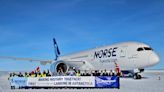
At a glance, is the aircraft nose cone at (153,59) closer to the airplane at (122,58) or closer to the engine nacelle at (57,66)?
the airplane at (122,58)

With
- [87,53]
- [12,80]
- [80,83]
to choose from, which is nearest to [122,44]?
[87,53]

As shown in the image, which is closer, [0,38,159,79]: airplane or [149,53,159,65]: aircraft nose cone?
[149,53,159,65]: aircraft nose cone

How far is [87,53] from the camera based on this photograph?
117ft

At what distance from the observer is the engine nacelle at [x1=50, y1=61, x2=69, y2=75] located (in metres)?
36.1

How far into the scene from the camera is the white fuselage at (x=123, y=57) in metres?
25.4

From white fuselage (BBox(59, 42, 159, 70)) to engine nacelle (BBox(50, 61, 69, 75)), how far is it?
475cm

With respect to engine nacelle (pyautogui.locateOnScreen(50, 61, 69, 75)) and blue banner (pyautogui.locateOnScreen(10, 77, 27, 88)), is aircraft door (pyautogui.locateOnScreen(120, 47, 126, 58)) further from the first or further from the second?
blue banner (pyautogui.locateOnScreen(10, 77, 27, 88))

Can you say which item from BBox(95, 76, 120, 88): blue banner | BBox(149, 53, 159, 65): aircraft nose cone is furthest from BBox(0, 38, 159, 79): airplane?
BBox(95, 76, 120, 88): blue banner

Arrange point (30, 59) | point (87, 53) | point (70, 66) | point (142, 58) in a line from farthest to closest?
point (30, 59)
point (70, 66)
point (87, 53)
point (142, 58)

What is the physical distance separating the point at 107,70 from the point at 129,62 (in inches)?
186

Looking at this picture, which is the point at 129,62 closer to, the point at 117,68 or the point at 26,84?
the point at 117,68

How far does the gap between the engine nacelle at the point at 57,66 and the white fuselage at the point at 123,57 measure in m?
4.75

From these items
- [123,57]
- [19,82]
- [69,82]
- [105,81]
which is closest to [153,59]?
[123,57]

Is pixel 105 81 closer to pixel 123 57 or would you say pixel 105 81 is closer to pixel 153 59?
pixel 153 59
